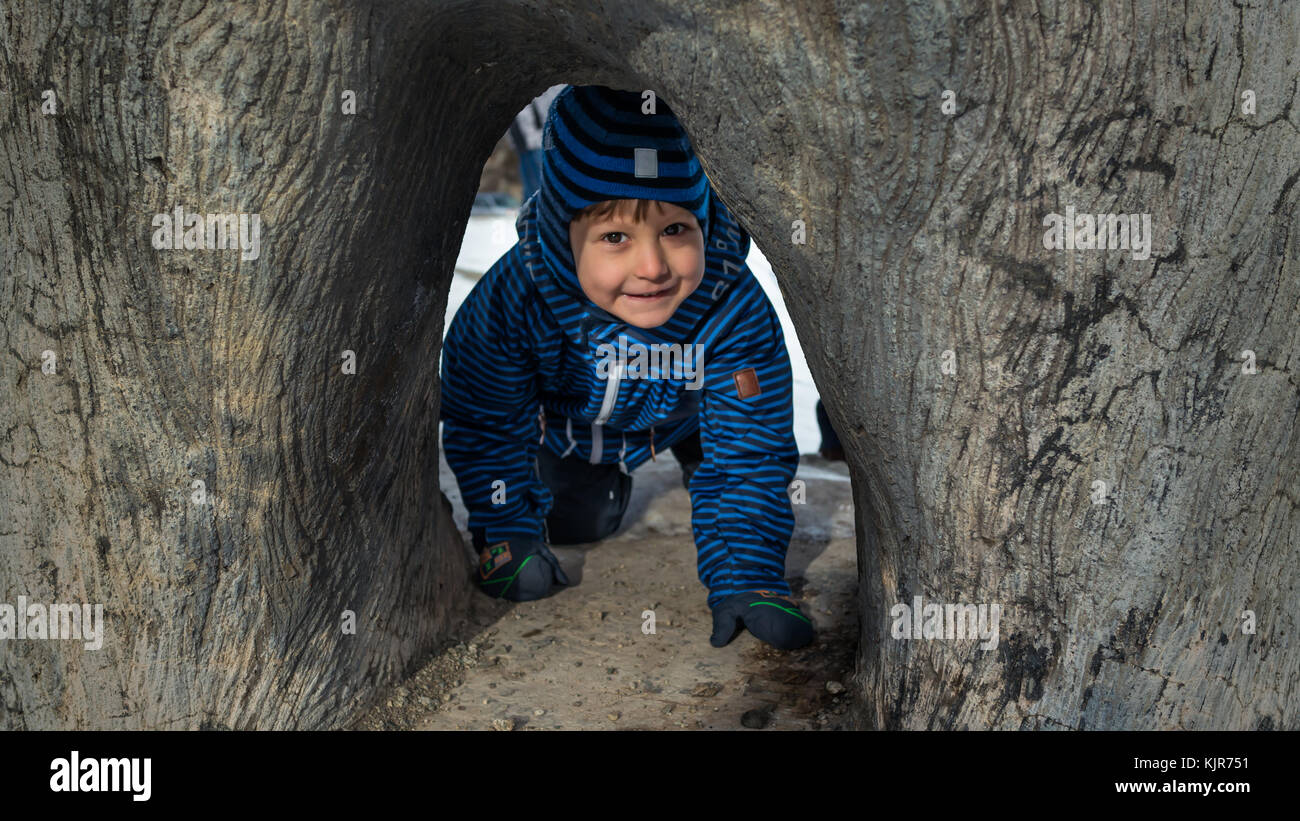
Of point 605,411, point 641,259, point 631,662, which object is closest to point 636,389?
point 605,411

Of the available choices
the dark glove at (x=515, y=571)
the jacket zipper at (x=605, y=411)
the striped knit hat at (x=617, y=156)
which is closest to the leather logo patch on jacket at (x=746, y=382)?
the jacket zipper at (x=605, y=411)

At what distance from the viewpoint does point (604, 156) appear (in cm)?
212

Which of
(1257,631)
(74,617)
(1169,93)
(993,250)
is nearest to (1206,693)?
(1257,631)

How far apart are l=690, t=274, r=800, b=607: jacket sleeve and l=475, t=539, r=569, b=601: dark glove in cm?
34

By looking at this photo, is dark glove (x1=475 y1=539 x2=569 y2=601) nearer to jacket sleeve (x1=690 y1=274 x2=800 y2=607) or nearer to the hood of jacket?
jacket sleeve (x1=690 y1=274 x2=800 y2=607)

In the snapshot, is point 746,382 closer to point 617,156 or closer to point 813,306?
point 617,156

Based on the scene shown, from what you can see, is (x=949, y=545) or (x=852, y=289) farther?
(x=949, y=545)

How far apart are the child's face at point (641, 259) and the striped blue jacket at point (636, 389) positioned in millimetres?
134

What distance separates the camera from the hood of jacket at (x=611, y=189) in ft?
6.97

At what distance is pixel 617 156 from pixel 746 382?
58cm

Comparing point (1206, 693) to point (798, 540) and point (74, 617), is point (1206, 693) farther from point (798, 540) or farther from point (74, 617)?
point (74, 617)

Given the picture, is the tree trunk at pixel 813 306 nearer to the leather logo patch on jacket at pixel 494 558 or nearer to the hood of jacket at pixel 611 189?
the hood of jacket at pixel 611 189

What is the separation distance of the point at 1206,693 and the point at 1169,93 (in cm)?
81

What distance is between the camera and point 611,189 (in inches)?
83.8
